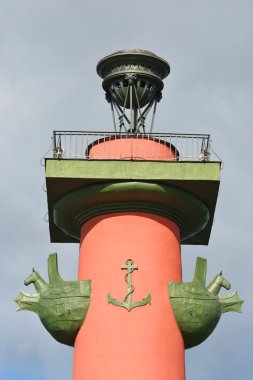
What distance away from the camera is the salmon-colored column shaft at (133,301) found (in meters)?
27.1

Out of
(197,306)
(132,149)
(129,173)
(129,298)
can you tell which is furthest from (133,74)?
(197,306)

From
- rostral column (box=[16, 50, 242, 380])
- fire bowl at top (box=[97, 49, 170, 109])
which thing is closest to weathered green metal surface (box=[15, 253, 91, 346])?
rostral column (box=[16, 50, 242, 380])

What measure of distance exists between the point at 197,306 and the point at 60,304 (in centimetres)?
314

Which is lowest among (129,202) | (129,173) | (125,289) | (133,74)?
(125,289)

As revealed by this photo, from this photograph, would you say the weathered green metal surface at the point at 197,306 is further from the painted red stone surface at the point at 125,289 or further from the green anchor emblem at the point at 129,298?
the green anchor emblem at the point at 129,298

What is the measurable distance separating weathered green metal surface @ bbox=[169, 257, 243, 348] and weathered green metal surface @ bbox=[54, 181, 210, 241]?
1.24 metres

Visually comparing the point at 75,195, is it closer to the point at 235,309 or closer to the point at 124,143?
the point at 124,143

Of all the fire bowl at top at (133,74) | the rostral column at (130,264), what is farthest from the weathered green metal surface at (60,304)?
the fire bowl at top at (133,74)

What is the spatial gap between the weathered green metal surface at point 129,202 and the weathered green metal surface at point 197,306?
124 centimetres

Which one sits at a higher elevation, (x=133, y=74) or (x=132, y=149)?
(x=133, y=74)

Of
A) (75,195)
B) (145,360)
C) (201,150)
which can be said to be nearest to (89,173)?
(75,195)

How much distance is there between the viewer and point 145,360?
27047mm

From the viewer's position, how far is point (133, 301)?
27.7 meters

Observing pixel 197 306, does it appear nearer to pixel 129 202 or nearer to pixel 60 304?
pixel 129 202
